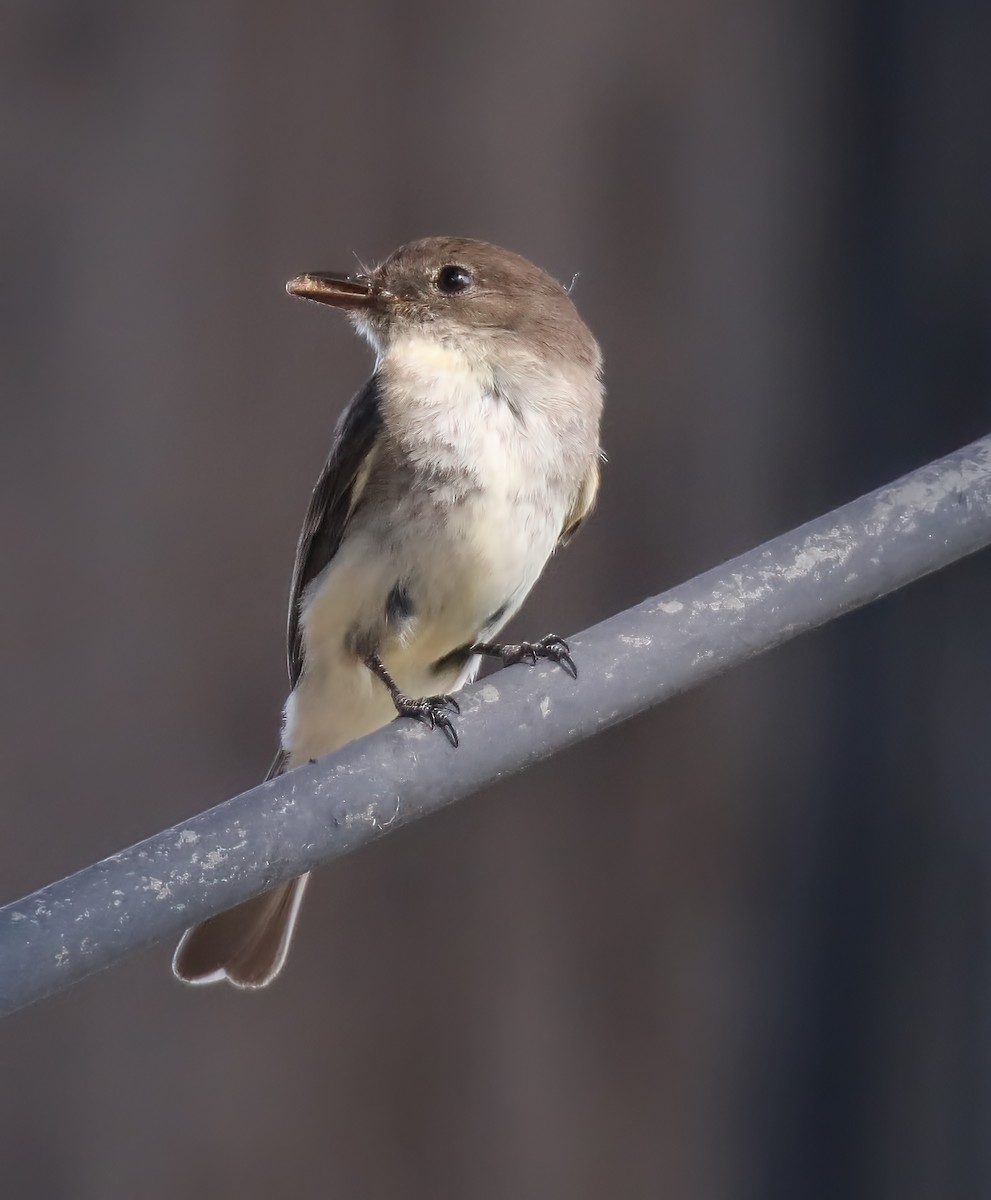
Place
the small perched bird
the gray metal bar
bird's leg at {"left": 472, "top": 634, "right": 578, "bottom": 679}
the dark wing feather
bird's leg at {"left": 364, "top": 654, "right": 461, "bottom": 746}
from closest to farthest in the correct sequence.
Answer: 1. the gray metal bar
2. bird's leg at {"left": 364, "top": 654, "right": 461, "bottom": 746}
3. bird's leg at {"left": 472, "top": 634, "right": 578, "bottom": 679}
4. the small perched bird
5. the dark wing feather

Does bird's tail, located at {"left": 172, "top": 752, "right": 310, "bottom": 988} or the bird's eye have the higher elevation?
the bird's eye

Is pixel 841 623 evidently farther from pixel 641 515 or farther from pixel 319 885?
pixel 319 885

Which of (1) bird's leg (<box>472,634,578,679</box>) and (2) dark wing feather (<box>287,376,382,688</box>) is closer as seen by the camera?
(1) bird's leg (<box>472,634,578,679</box>)

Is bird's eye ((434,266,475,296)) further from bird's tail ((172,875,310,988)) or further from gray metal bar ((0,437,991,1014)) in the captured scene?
gray metal bar ((0,437,991,1014))

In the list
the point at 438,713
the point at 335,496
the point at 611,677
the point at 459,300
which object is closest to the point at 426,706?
the point at 438,713

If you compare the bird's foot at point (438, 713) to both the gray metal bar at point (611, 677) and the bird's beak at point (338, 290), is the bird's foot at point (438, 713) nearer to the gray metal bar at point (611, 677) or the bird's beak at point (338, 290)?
the gray metal bar at point (611, 677)

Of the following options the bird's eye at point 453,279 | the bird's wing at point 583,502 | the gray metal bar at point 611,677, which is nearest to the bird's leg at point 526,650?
the bird's wing at point 583,502

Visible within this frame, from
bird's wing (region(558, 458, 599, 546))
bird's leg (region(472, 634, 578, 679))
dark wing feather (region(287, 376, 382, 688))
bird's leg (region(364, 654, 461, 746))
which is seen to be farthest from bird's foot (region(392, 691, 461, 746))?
bird's wing (region(558, 458, 599, 546))
